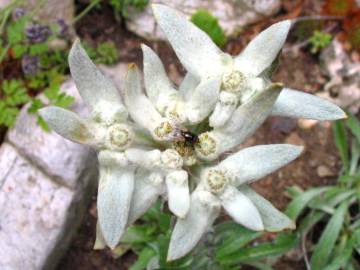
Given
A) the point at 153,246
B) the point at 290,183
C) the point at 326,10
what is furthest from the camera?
the point at 326,10

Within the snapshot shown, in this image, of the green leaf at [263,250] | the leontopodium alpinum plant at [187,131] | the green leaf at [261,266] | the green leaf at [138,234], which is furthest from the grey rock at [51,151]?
the leontopodium alpinum plant at [187,131]

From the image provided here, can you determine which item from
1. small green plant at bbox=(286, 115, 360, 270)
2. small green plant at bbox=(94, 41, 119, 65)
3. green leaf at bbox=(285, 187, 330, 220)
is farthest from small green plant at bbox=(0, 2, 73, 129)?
small green plant at bbox=(286, 115, 360, 270)

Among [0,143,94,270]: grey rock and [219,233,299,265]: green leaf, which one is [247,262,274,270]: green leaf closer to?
[219,233,299,265]: green leaf

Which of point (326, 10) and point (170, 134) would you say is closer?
point (170, 134)

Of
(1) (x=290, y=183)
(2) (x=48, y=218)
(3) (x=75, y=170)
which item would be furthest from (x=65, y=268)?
(1) (x=290, y=183)

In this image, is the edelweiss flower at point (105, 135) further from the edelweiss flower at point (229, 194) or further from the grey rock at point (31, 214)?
the grey rock at point (31, 214)

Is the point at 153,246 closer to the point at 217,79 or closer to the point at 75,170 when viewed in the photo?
the point at 75,170
